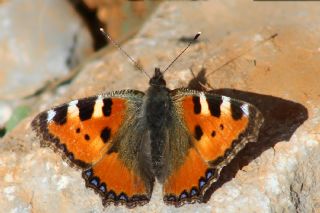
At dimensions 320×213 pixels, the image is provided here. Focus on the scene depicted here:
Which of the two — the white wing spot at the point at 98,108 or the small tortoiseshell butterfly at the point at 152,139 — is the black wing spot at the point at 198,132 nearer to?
the small tortoiseshell butterfly at the point at 152,139

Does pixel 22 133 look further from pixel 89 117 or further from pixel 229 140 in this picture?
pixel 229 140

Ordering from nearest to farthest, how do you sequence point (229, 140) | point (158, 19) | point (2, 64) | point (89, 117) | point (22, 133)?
point (229, 140) < point (89, 117) < point (22, 133) < point (158, 19) < point (2, 64)

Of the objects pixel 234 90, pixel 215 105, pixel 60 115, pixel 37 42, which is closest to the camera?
pixel 215 105

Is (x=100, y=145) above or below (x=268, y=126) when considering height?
above

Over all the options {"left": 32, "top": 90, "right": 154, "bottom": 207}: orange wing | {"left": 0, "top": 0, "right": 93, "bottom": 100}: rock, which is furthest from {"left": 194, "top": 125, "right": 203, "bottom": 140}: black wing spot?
{"left": 0, "top": 0, "right": 93, "bottom": 100}: rock

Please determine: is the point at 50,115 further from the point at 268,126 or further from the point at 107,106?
the point at 268,126

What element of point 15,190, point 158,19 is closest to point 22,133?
point 15,190

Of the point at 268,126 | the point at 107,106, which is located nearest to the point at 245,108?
the point at 268,126
